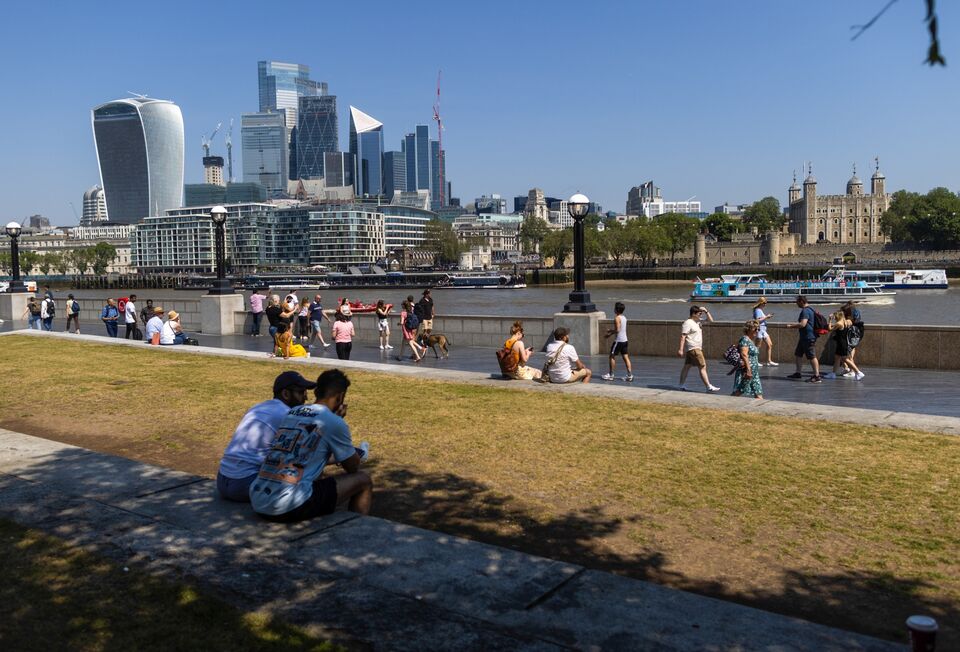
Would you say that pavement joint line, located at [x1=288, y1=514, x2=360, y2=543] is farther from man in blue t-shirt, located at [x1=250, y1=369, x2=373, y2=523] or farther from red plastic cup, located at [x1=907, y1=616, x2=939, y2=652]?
red plastic cup, located at [x1=907, y1=616, x2=939, y2=652]

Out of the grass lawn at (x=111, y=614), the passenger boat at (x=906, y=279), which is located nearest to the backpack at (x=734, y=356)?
the grass lawn at (x=111, y=614)

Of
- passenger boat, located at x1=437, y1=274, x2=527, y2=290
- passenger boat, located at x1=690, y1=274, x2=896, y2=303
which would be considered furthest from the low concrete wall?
passenger boat, located at x1=437, y1=274, x2=527, y2=290

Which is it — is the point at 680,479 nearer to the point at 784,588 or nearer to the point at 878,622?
the point at 784,588

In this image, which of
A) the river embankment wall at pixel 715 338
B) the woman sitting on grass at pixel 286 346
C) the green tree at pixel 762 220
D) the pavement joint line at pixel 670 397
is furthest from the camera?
the green tree at pixel 762 220

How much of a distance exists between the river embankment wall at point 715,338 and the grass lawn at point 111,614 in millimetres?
15824

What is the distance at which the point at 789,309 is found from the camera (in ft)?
222

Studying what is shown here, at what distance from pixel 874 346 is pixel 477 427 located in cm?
1162

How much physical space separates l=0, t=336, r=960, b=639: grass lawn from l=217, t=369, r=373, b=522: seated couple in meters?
0.87

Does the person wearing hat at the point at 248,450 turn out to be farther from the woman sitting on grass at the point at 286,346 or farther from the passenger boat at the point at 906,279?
the passenger boat at the point at 906,279

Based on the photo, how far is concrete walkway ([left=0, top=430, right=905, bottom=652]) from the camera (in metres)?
4.35

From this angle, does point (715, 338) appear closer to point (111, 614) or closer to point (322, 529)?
point (322, 529)

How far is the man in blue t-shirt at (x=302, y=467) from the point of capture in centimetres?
599

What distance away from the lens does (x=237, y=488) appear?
660 centimetres

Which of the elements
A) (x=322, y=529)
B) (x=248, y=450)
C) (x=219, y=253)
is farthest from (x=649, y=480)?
(x=219, y=253)
